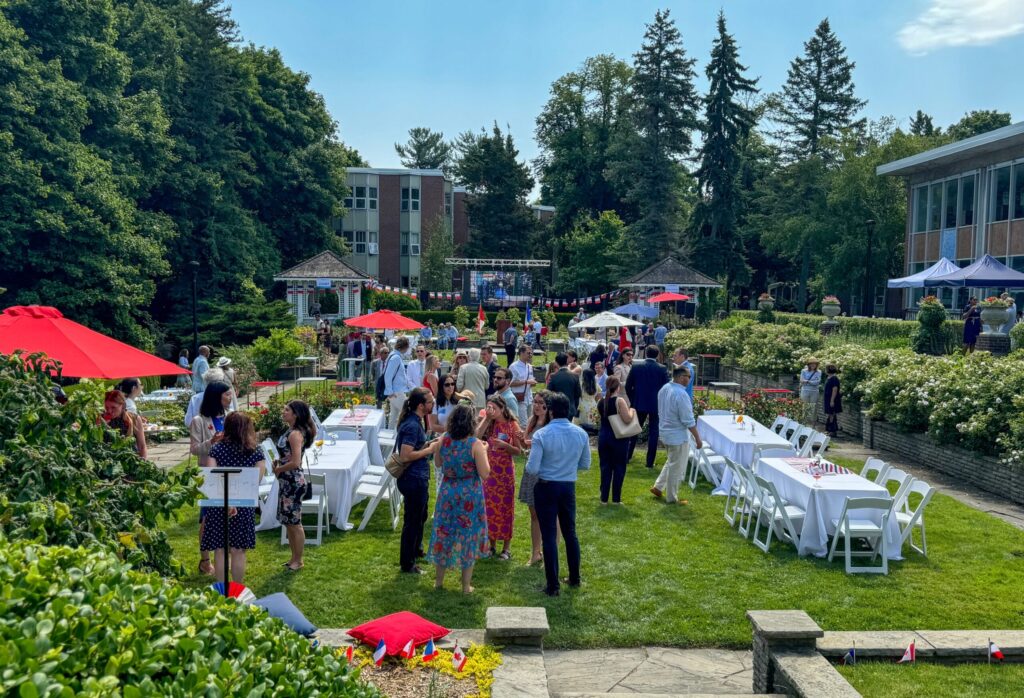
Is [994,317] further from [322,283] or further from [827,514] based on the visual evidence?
[322,283]

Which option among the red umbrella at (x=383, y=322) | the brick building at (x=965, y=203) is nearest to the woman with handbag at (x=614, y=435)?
the red umbrella at (x=383, y=322)

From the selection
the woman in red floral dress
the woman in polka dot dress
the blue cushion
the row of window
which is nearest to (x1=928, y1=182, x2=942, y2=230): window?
the row of window

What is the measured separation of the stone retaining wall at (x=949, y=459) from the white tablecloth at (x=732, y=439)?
302cm

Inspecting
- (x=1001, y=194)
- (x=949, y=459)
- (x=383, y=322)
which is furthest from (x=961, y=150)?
(x=949, y=459)

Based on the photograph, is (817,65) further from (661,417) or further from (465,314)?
(661,417)

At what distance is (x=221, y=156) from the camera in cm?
4275

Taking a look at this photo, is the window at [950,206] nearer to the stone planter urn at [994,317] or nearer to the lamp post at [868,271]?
the lamp post at [868,271]

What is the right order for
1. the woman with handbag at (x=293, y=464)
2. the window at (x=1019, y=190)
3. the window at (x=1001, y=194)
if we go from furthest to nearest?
the window at (x=1001, y=194), the window at (x=1019, y=190), the woman with handbag at (x=293, y=464)

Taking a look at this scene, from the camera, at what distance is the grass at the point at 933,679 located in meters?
5.97

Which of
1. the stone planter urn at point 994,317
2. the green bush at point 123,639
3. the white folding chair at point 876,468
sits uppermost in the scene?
the stone planter urn at point 994,317

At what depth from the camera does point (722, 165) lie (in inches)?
2110

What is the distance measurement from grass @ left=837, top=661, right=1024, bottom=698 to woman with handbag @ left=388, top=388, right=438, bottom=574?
12.7 feet

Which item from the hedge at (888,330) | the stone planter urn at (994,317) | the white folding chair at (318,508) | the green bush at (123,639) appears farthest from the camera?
the hedge at (888,330)

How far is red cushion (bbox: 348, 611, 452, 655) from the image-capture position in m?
5.95
